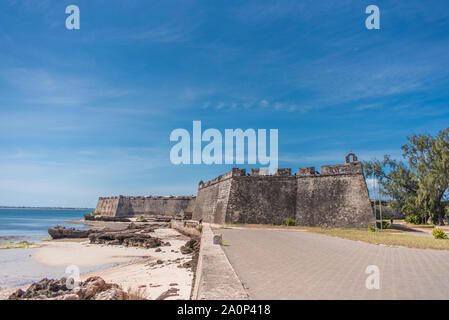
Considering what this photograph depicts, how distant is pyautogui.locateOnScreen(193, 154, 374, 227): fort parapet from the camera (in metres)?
23.0

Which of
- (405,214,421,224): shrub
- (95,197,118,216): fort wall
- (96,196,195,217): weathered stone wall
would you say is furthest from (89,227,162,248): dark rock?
(95,197,118,216): fort wall

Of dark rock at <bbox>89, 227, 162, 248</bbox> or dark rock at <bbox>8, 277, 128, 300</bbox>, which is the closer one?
dark rock at <bbox>8, 277, 128, 300</bbox>

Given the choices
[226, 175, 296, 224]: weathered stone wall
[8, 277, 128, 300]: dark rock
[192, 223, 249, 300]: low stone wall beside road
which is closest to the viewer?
[192, 223, 249, 300]: low stone wall beside road

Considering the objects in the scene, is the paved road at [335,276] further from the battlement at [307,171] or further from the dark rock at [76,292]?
the battlement at [307,171]

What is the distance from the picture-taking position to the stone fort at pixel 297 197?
23.0 meters

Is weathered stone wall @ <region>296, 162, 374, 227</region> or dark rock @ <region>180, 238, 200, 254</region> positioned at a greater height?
weathered stone wall @ <region>296, 162, 374, 227</region>

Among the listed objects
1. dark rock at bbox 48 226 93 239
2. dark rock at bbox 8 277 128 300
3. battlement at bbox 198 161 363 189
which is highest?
battlement at bbox 198 161 363 189

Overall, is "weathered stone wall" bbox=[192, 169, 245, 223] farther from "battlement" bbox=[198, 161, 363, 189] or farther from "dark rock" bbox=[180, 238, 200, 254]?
"dark rock" bbox=[180, 238, 200, 254]

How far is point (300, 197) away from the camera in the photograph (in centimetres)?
2598

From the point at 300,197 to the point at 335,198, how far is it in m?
3.34

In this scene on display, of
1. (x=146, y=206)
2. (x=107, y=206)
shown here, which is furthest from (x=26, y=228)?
(x=107, y=206)

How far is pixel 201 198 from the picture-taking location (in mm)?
38688
